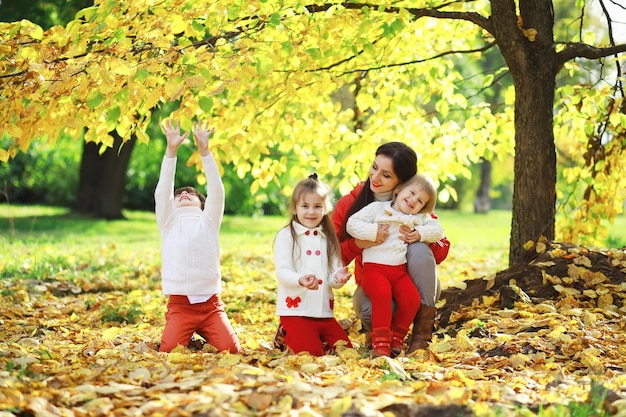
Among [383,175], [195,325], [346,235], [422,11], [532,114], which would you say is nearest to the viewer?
[195,325]

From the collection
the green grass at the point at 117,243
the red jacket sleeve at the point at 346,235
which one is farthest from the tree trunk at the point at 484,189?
the red jacket sleeve at the point at 346,235

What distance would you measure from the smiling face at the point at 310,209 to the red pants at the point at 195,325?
28.6 inches

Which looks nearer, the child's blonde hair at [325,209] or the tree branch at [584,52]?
the child's blonde hair at [325,209]

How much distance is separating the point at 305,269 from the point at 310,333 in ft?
1.21

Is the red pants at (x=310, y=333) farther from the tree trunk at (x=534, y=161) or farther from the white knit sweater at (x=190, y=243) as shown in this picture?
the tree trunk at (x=534, y=161)

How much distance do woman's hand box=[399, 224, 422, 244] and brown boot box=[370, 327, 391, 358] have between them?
531mm

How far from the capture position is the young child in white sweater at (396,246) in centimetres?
439

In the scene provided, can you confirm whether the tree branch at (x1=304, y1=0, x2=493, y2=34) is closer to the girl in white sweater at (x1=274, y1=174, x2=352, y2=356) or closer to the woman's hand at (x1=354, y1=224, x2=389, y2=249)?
the girl in white sweater at (x1=274, y1=174, x2=352, y2=356)

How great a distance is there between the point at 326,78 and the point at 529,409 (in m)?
3.42

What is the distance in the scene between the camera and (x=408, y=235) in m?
4.42

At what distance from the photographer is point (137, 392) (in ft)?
9.80

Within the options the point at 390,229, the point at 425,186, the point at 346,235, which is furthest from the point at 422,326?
the point at 425,186

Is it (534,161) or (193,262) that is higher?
(534,161)

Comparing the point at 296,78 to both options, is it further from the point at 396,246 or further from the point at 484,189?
the point at 484,189
